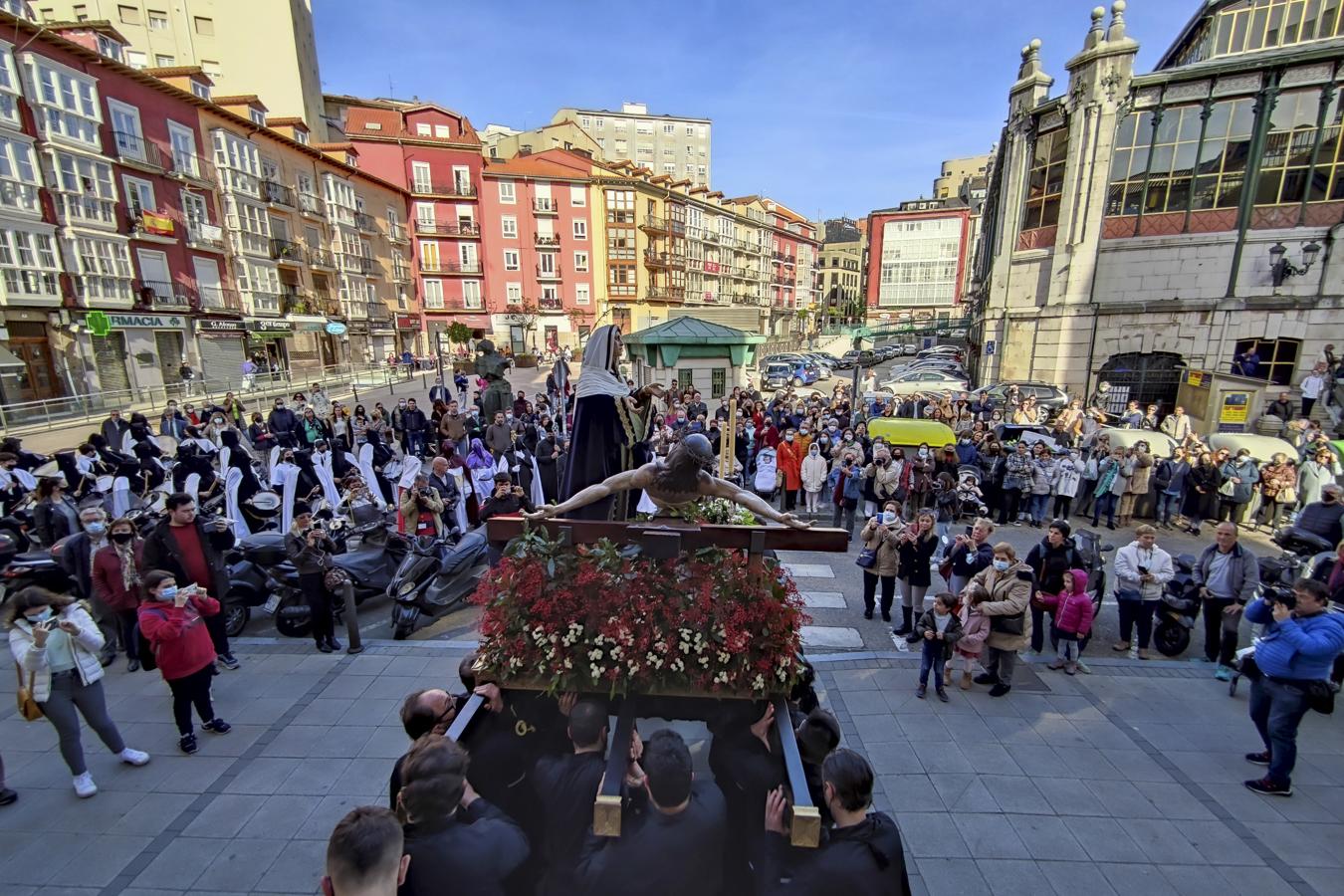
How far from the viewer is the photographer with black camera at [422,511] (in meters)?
9.19

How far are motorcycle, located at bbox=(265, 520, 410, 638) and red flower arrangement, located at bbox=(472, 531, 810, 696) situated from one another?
493 centimetres

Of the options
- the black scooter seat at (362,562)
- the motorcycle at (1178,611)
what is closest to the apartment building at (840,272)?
the motorcycle at (1178,611)

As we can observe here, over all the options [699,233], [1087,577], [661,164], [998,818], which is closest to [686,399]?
Result: [1087,577]

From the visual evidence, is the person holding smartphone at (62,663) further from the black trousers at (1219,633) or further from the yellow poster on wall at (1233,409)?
the yellow poster on wall at (1233,409)

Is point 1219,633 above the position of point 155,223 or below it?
below

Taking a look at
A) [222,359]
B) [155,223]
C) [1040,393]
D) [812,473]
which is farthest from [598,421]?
[222,359]

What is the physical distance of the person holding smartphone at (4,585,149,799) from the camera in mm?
4633

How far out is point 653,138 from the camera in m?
80.8

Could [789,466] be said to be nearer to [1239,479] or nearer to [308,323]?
[1239,479]

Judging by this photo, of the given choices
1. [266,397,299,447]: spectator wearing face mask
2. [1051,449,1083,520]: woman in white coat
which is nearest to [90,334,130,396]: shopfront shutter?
[266,397,299,447]: spectator wearing face mask

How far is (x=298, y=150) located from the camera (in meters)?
36.6

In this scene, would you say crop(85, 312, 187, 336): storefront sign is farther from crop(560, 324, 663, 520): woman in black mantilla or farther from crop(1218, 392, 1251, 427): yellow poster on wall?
crop(1218, 392, 1251, 427): yellow poster on wall

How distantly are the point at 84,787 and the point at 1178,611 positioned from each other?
11.3m

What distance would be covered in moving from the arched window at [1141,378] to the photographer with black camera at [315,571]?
2528cm
